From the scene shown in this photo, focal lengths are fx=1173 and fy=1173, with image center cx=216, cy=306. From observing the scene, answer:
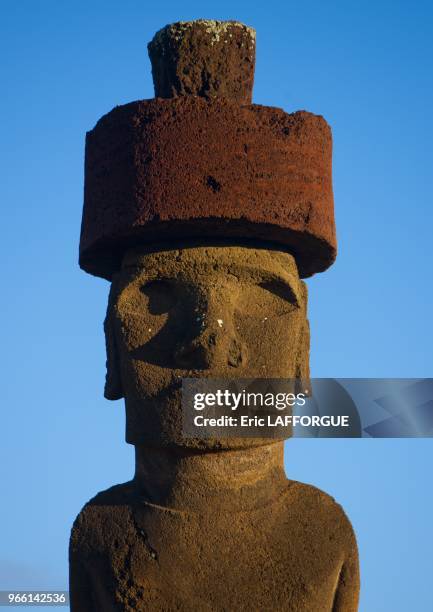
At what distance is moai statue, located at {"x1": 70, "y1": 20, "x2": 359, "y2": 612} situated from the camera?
651 cm

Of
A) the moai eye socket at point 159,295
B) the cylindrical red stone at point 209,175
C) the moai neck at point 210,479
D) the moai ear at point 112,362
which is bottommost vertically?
the moai neck at point 210,479

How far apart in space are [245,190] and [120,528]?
2.06 metres

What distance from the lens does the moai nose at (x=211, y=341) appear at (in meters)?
6.49

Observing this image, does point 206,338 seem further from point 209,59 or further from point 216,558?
point 209,59

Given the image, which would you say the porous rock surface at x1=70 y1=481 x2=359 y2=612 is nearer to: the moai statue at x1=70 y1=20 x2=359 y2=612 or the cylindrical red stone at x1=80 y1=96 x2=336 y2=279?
the moai statue at x1=70 y1=20 x2=359 y2=612

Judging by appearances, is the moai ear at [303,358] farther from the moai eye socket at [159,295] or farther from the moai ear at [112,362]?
the moai ear at [112,362]

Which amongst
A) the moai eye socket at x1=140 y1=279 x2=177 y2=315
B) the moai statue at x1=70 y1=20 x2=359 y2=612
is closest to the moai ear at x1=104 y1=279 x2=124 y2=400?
the moai statue at x1=70 y1=20 x2=359 y2=612

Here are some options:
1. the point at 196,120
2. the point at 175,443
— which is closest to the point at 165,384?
the point at 175,443

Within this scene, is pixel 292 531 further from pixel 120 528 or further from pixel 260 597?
pixel 120 528

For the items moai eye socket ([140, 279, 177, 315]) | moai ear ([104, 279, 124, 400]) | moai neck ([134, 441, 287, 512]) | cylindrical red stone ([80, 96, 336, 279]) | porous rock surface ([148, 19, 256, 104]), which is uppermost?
porous rock surface ([148, 19, 256, 104])

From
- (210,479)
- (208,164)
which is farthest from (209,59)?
(210,479)

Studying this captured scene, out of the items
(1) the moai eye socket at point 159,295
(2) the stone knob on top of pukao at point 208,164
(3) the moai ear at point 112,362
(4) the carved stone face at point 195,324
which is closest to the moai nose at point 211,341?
(4) the carved stone face at point 195,324

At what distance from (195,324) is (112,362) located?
75 centimetres

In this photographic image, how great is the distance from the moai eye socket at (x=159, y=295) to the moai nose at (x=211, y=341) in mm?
225
